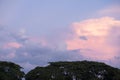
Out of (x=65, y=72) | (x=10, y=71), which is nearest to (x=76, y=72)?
(x=65, y=72)

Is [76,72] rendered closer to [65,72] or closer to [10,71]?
[65,72]

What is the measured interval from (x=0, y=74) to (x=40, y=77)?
7.94 meters

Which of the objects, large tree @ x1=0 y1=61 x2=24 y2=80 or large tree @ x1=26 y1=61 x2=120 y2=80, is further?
large tree @ x1=26 y1=61 x2=120 y2=80

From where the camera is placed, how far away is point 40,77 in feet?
205

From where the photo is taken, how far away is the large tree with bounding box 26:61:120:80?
61816 mm

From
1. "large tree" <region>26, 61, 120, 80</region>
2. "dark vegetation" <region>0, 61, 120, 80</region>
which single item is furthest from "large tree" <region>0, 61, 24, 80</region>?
"large tree" <region>26, 61, 120, 80</region>

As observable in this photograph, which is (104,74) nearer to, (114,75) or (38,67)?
(114,75)

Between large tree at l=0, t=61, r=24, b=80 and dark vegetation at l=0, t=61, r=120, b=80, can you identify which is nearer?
large tree at l=0, t=61, r=24, b=80

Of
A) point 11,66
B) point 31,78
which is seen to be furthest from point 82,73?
point 11,66

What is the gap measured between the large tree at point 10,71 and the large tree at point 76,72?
2.20m

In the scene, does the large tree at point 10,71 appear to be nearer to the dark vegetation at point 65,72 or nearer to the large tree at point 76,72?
the dark vegetation at point 65,72

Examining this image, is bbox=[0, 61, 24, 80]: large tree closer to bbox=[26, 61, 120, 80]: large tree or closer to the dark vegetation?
the dark vegetation

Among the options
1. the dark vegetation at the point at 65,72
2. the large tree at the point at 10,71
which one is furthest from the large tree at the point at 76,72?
the large tree at the point at 10,71

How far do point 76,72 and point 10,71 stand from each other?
13342 millimetres
